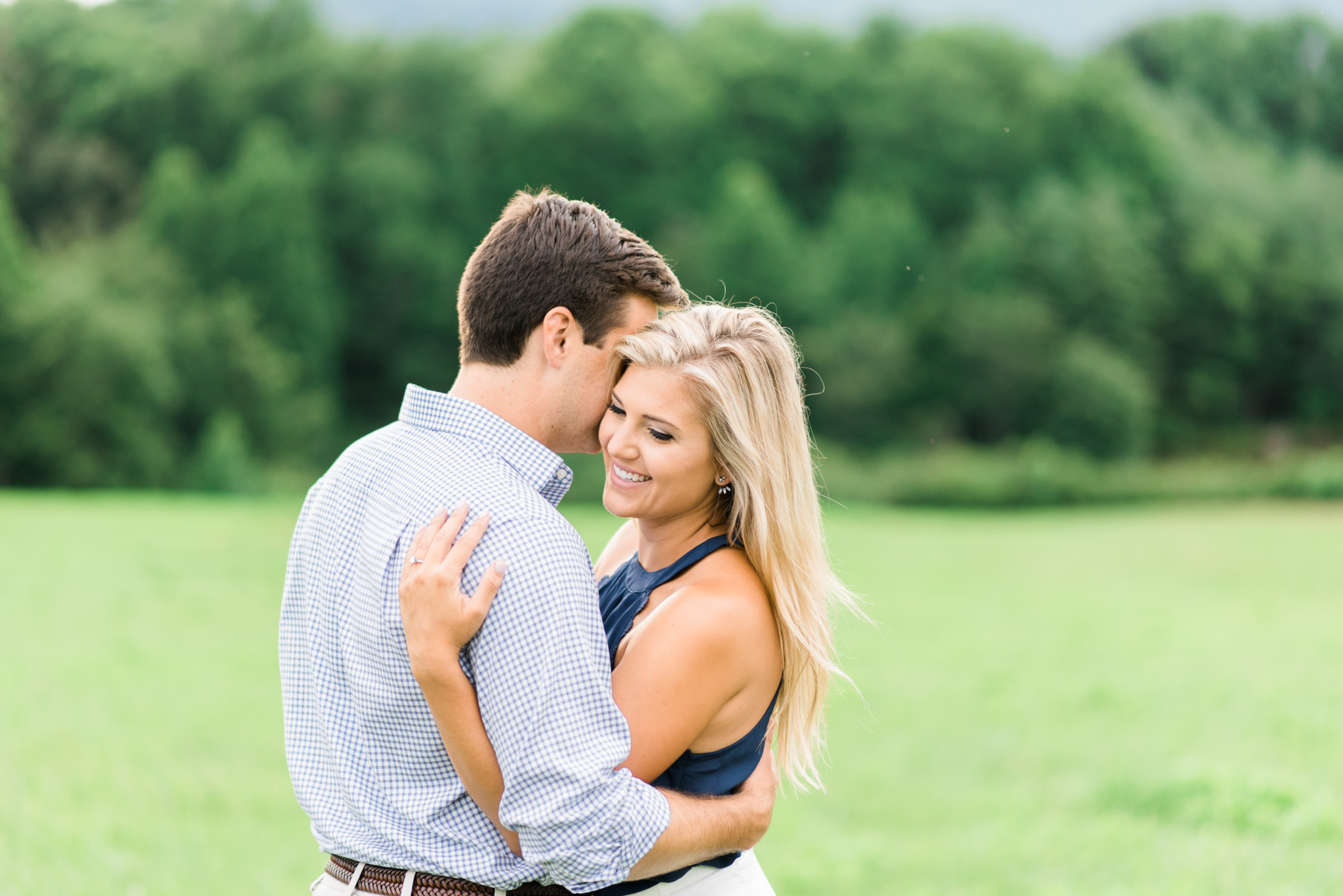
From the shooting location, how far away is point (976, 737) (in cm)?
1342

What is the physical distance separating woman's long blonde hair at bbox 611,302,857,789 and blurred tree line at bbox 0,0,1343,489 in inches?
2098

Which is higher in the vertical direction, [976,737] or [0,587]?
[976,737]

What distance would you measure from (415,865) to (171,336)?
55.2 metres

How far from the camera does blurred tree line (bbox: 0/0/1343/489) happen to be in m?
61.1

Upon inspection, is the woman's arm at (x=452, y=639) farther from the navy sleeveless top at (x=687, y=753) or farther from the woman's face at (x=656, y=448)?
the woman's face at (x=656, y=448)

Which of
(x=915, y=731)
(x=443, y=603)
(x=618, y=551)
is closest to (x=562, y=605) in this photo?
(x=443, y=603)

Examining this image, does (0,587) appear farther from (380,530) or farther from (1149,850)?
(380,530)

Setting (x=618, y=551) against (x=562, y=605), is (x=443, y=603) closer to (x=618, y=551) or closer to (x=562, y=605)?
(x=562, y=605)

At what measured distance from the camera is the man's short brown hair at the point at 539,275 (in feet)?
9.26

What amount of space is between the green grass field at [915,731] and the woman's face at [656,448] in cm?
477

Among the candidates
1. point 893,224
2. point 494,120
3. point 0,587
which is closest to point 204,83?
point 494,120

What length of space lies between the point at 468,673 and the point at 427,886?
0.48 m

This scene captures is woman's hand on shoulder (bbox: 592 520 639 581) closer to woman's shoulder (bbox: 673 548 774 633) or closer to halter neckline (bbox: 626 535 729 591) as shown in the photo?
halter neckline (bbox: 626 535 729 591)

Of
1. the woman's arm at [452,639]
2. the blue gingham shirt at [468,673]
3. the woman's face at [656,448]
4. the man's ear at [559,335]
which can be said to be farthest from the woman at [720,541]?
the woman's arm at [452,639]
